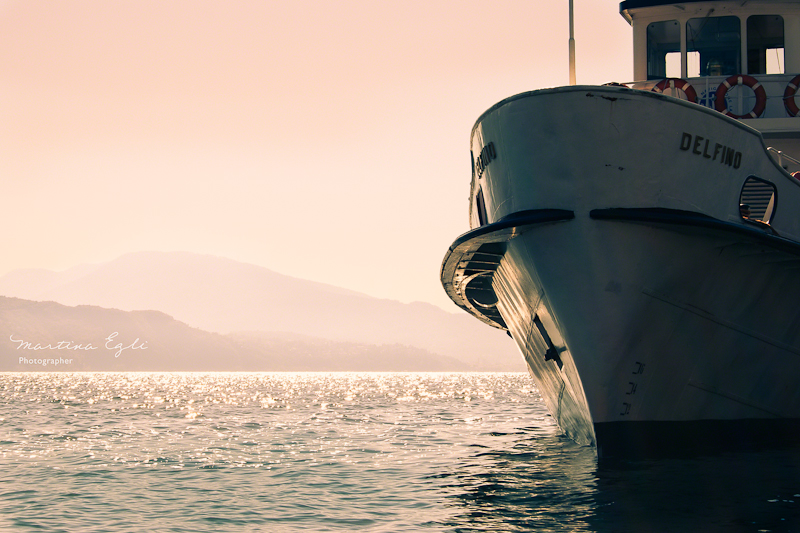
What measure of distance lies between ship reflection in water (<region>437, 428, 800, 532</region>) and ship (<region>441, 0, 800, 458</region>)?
17.2 inches

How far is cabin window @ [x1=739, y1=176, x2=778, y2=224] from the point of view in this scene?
38.4 feet

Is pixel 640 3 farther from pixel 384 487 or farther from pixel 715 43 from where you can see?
pixel 384 487

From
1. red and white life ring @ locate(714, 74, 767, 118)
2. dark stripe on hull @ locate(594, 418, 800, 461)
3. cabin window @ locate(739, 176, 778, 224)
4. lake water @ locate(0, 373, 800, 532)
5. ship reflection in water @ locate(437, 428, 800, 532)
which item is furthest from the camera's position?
red and white life ring @ locate(714, 74, 767, 118)

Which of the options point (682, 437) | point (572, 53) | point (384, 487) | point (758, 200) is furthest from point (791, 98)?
point (384, 487)

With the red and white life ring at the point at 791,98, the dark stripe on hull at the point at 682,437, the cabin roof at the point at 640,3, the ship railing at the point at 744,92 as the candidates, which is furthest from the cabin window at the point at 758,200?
the cabin roof at the point at 640,3

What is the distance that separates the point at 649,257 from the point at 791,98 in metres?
6.87

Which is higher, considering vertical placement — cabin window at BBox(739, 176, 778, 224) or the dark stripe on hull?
cabin window at BBox(739, 176, 778, 224)

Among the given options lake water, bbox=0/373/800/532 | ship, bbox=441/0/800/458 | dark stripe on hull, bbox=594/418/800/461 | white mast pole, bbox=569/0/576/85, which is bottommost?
lake water, bbox=0/373/800/532

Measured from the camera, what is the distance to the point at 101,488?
41.3ft

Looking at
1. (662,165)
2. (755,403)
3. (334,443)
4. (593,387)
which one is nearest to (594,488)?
(593,387)

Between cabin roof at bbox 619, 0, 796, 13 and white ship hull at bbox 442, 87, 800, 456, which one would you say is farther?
cabin roof at bbox 619, 0, 796, 13

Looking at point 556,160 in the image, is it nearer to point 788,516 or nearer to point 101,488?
point 788,516

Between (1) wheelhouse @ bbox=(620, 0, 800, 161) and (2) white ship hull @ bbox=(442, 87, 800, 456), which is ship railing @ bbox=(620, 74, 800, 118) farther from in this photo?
(2) white ship hull @ bbox=(442, 87, 800, 456)

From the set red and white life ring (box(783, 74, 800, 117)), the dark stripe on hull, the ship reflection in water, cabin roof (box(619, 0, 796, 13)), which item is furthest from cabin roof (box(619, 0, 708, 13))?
the ship reflection in water
